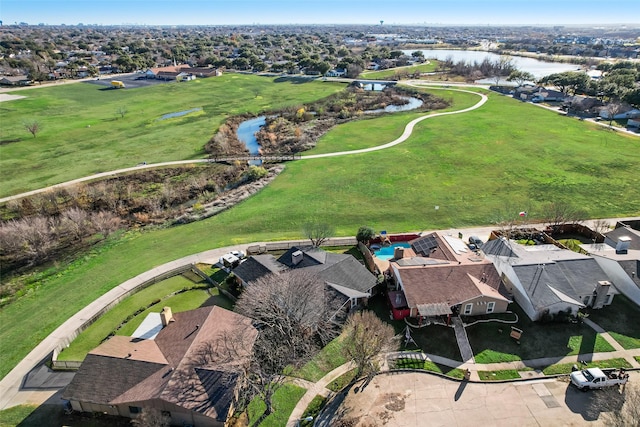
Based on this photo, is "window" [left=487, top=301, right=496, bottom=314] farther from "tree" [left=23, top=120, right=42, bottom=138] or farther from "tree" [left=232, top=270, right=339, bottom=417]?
"tree" [left=23, top=120, right=42, bottom=138]

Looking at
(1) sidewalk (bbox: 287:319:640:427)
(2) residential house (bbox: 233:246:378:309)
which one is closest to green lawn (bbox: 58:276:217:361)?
(2) residential house (bbox: 233:246:378:309)

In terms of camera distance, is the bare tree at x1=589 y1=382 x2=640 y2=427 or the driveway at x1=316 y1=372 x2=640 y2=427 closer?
the bare tree at x1=589 y1=382 x2=640 y2=427

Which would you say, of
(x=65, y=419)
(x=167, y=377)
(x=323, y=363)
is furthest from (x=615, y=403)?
(x=65, y=419)

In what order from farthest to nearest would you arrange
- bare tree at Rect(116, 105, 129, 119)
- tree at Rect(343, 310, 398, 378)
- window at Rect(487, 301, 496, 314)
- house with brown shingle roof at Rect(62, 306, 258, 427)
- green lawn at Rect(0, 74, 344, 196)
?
bare tree at Rect(116, 105, 129, 119) < green lawn at Rect(0, 74, 344, 196) < window at Rect(487, 301, 496, 314) < tree at Rect(343, 310, 398, 378) < house with brown shingle roof at Rect(62, 306, 258, 427)

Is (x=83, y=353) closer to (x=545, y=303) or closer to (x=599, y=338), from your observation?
(x=545, y=303)

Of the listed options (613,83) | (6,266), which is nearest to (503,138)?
(613,83)

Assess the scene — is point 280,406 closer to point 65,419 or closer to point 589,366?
point 65,419
